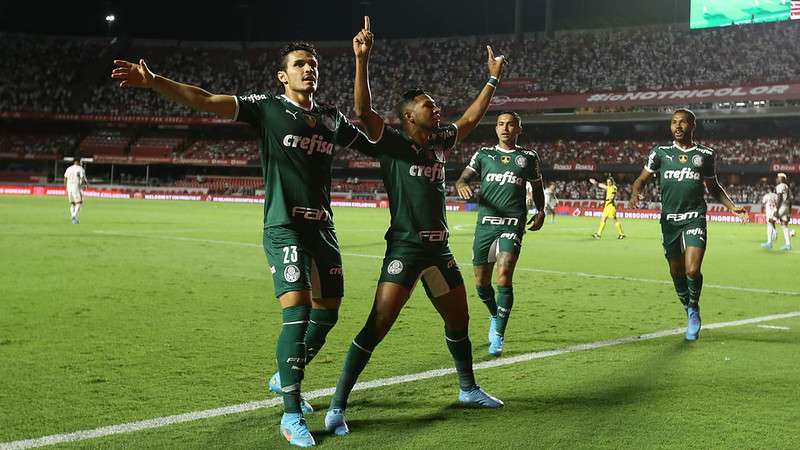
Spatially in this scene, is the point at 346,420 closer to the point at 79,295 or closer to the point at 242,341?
the point at 242,341

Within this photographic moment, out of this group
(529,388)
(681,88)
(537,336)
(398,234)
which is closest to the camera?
(398,234)

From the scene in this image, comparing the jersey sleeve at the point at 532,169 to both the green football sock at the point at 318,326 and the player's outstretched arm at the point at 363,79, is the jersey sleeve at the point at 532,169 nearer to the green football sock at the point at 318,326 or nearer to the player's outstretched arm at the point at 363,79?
the green football sock at the point at 318,326

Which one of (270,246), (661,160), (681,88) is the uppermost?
(681,88)

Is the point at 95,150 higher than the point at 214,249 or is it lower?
higher

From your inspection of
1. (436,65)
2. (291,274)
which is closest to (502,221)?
(291,274)

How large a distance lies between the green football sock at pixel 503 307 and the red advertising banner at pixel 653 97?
157 ft

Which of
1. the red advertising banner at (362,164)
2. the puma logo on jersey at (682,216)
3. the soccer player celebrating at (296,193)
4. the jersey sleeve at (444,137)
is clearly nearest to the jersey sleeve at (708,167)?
the puma logo on jersey at (682,216)

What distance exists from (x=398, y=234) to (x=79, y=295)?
722 cm

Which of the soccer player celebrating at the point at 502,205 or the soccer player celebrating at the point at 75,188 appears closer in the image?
the soccer player celebrating at the point at 502,205

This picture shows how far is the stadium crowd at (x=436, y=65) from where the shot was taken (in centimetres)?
5703

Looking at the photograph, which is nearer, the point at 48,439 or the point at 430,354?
the point at 48,439

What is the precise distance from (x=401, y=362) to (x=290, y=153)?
288cm

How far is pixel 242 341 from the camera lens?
328 inches

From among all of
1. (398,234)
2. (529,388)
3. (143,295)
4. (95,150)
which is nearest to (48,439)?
(398,234)
